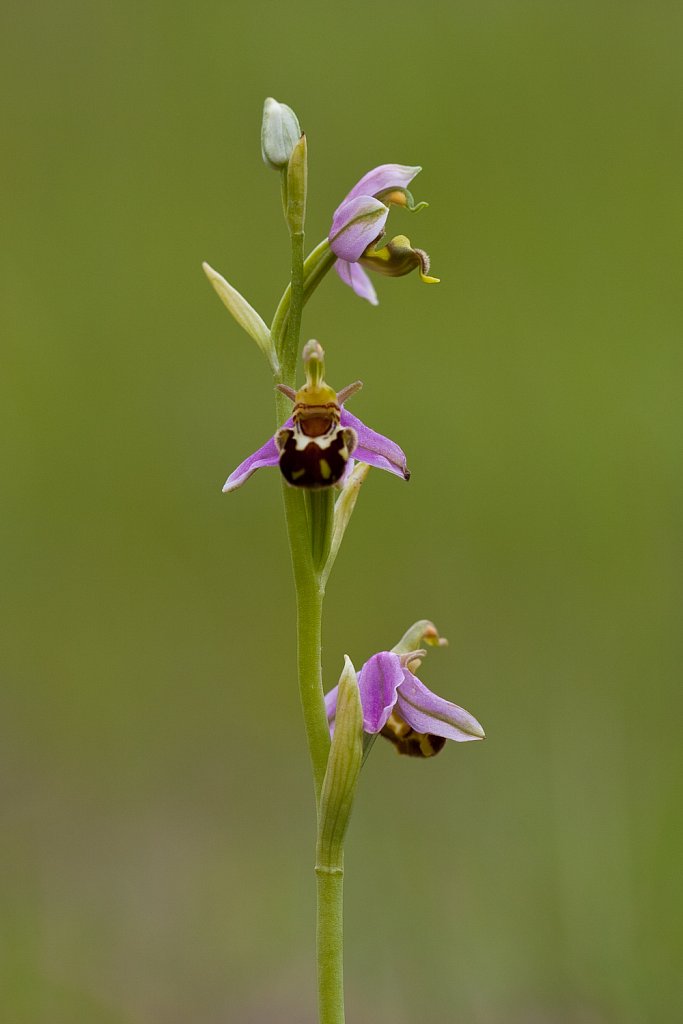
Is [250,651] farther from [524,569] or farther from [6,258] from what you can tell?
[6,258]

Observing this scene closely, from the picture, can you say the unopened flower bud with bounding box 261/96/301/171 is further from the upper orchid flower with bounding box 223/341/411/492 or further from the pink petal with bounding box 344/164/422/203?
the upper orchid flower with bounding box 223/341/411/492

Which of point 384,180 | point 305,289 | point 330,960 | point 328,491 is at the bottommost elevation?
point 330,960

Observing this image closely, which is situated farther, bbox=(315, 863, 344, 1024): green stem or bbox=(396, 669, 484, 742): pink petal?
bbox=(396, 669, 484, 742): pink petal

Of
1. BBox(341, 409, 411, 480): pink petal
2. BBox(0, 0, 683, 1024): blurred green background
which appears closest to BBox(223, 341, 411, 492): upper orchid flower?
BBox(341, 409, 411, 480): pink petal

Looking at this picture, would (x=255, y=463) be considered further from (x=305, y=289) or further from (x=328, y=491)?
(x=305, y=289)

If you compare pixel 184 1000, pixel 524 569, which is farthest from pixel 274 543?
pixel 184 1000

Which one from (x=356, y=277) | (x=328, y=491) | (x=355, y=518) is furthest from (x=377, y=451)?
(x=355, y=518)

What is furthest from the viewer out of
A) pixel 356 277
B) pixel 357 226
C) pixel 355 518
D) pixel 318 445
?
pixel 355 518
